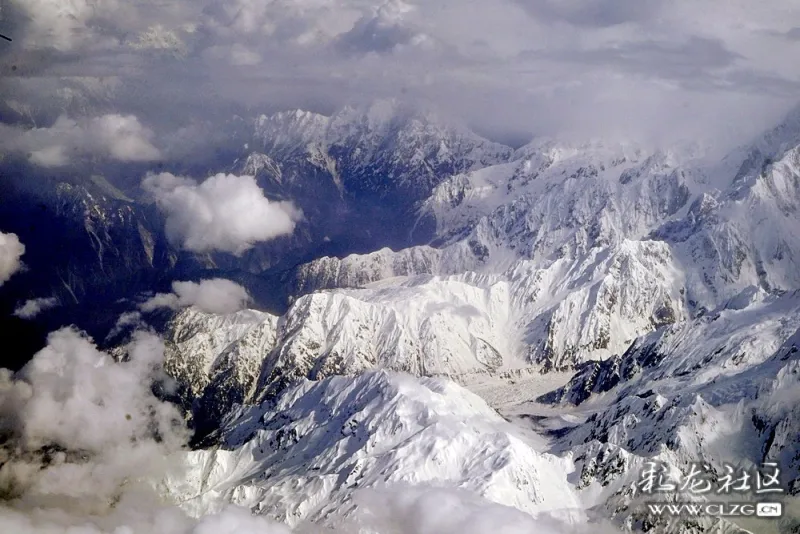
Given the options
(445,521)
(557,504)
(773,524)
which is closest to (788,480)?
(773,524)

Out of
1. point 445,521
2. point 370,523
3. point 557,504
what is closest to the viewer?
point 445,521

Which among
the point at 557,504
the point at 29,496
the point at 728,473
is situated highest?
the point at 29,496

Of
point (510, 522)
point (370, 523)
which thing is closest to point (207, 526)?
point (370, 523)

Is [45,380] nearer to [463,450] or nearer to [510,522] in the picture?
[463,450]

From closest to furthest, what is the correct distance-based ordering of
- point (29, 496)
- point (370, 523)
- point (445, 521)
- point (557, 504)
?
point (445, 521)
point (29, 496)
point (370, 523)
point (557, 504)

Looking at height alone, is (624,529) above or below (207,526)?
below

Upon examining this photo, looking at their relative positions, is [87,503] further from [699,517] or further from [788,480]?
[788,480]

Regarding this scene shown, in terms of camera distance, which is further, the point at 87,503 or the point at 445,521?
the point at 87,503

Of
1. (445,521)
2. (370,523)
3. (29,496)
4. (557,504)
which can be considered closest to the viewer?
(445,521)

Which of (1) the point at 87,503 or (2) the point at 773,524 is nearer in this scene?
(2) the point at 773,524
